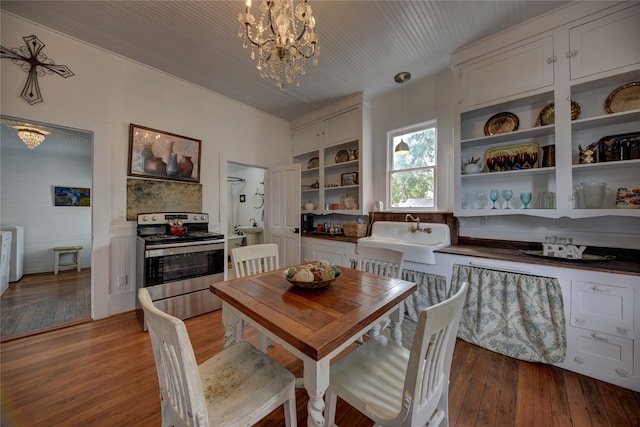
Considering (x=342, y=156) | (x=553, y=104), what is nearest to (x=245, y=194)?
(x=342, y=156)

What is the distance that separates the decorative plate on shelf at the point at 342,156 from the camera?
12.1 feet

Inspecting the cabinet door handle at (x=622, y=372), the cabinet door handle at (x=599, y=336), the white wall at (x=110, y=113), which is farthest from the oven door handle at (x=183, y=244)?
the cabinet door handle at (x=622, y=372)

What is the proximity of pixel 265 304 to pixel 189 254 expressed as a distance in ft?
6.27

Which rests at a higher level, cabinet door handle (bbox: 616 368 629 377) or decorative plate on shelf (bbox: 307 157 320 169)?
decorative plate on shelf (bbox: 307 157 320 169)

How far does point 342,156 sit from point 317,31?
5.84 feet

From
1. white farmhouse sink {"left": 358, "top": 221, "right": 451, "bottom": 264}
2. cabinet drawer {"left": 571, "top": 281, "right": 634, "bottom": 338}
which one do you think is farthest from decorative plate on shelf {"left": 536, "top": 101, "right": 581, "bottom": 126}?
cabinet drawer {"left": 571, "top": 281, "right": 634, "bottom": 338}

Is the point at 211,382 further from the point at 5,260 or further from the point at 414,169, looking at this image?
the point at 5,260

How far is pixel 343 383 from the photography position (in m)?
1.06

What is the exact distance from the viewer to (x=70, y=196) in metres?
4.75

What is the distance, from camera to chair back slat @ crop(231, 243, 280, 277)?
1735mm

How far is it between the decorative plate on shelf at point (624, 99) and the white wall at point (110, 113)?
13.8 feet

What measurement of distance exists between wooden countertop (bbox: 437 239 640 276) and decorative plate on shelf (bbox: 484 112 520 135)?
1184mm

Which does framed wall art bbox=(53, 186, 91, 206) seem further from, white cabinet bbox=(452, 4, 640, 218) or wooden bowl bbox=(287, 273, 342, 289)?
white cabinet bbox=(452, 4, 640, 218)

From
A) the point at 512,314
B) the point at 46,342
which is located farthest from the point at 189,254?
the point at 512,314
